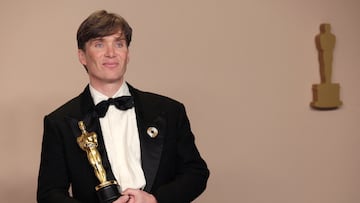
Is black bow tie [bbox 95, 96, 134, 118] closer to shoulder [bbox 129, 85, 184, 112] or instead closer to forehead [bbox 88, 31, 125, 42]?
shoulder [bbox 129, 85, 184, 112]

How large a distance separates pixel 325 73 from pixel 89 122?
147 centimetres

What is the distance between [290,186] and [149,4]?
1.05 m

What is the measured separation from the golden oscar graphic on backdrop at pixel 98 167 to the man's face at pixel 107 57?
0.47 feet

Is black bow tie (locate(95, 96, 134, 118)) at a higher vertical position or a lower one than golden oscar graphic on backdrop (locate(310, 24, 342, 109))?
lower

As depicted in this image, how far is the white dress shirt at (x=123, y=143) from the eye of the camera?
171cm

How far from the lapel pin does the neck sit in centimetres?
15

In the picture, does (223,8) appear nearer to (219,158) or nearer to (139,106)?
(219,158)

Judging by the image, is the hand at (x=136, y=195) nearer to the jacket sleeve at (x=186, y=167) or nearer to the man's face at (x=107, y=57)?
the jacket sleeve at (x=186, y=167)

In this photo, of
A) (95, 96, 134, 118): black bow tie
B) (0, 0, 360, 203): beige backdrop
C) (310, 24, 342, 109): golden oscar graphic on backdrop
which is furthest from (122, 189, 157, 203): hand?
(310, 24, 342, 109): golden oscar graphic on backdrop

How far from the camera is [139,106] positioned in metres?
1.80

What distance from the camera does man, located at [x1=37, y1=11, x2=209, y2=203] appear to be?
1.72 metres

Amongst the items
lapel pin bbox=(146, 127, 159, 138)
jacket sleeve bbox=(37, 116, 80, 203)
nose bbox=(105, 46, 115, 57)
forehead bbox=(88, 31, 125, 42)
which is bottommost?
jacket sleeve bbox=(37, 116, 80, 203)

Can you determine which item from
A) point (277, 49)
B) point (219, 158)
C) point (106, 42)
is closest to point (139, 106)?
point (106, 42)

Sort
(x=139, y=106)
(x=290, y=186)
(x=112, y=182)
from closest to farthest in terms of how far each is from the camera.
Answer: (x=112, y=182)
(x=139, y=106)
(x=290, y=186)
